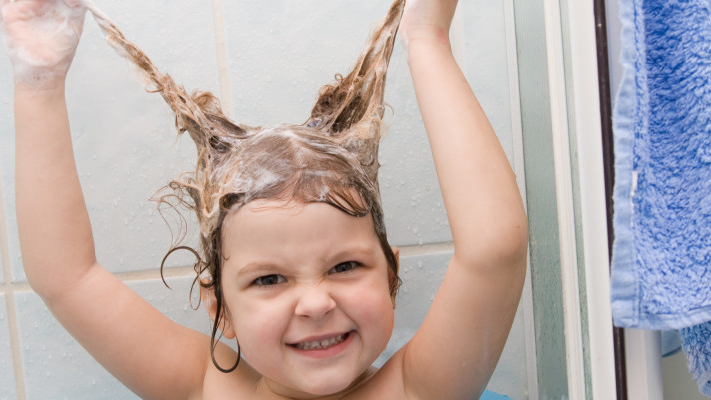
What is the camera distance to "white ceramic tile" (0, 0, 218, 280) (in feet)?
3.20

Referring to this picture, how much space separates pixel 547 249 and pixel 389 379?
0.86 feet

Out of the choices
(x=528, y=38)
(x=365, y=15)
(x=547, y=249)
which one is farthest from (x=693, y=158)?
(x=365, y=15)

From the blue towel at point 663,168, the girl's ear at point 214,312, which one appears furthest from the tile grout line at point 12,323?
the blue towel at point 663,168

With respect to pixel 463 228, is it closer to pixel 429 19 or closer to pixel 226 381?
pixel 429 19

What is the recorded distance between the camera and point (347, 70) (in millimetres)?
990

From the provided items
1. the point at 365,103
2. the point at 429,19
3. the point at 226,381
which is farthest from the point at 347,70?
the point at 226,381

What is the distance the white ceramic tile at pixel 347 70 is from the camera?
3.22 ft

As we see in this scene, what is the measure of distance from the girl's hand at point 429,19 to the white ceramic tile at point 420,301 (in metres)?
0.40

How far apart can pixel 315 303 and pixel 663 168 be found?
359mm

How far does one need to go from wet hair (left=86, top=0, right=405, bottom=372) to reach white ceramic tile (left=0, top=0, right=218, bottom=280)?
103 mm

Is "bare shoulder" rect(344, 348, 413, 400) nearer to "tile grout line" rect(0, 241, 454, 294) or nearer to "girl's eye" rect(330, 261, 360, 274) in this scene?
"girl's eye" rect(330, 261, 360, 274)

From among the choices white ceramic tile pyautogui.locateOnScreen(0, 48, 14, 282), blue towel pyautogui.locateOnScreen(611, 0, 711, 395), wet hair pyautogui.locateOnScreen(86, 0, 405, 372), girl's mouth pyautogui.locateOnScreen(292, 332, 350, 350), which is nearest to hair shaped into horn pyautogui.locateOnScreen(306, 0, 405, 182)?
wet hair pyautogui.locateOnScreen(86, 0, 405, 372)

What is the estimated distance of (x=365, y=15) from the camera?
1.00 meters

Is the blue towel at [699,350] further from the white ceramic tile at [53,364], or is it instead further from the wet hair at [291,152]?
the white ceramic tile at [53,364]
